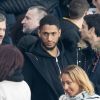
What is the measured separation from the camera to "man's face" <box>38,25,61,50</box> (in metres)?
7.41

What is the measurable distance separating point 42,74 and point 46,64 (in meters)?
0.17

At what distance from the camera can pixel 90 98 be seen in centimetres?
636

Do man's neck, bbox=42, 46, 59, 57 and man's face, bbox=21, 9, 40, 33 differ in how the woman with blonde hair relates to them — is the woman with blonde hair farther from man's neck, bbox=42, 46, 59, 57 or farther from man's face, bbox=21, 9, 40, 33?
man's face, bbox=21, 9, 40, 33

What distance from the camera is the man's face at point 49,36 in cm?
741

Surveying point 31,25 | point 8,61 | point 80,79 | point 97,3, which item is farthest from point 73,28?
point 8,61

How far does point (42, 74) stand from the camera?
290 inches

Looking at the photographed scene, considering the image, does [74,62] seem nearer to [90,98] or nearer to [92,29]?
[92,29]

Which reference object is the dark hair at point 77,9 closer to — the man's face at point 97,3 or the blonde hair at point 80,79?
the man's face at point 97,3

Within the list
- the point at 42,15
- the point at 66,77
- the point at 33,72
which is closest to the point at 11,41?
the point at 42,15

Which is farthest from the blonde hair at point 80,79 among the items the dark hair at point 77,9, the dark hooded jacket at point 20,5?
the dark hooded jacket at point 20,5

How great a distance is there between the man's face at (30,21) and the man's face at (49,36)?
2.13 ft

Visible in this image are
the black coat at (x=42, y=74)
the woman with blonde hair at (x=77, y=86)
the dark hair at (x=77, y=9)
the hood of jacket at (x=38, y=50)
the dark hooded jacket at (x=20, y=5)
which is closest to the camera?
the woman with blonde hair at (x=77, y=86)

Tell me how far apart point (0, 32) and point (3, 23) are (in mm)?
123

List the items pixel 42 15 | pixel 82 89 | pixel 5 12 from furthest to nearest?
pixel 5 12 < pixel 42 15 < pixel 82 89
